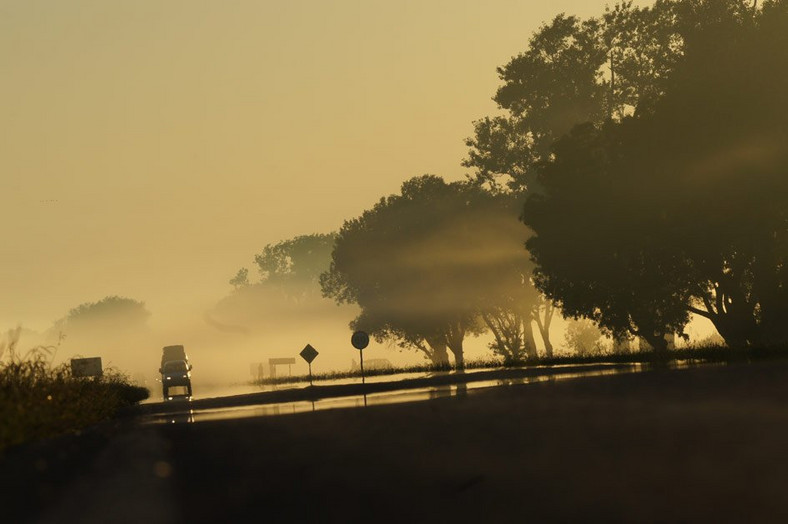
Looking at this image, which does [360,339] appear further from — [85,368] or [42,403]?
[42,403]

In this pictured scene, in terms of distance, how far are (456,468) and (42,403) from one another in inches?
399

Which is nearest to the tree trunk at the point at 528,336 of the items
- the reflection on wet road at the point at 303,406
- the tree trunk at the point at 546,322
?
the tree trunk at the point at 546,322

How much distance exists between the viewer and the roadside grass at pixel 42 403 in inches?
683

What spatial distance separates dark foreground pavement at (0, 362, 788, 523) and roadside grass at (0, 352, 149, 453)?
71 centimetres

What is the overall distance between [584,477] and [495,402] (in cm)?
1342

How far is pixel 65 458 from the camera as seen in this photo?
49.8ft

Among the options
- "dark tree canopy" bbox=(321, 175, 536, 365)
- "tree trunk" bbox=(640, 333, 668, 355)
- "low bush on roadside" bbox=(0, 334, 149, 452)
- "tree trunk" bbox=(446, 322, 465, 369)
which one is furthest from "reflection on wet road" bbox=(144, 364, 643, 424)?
"tree trunk" bbox=(446, 322, 465, 369)

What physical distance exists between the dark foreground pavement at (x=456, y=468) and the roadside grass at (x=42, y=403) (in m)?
0.71

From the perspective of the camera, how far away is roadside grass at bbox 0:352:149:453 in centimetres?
1736

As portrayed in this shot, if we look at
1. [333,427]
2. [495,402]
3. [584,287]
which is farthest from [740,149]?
[333,427]

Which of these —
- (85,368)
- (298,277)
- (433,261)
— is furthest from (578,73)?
(298,277)

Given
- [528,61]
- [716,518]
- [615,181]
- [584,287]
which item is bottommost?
[716,518]

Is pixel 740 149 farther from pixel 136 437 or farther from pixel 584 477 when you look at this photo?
pixel 584 477

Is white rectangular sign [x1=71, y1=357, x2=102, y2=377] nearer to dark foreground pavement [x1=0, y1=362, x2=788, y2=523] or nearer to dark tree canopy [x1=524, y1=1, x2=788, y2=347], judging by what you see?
dark foreground pavement [x1=0, y1=362, x2=788, y2=523]
